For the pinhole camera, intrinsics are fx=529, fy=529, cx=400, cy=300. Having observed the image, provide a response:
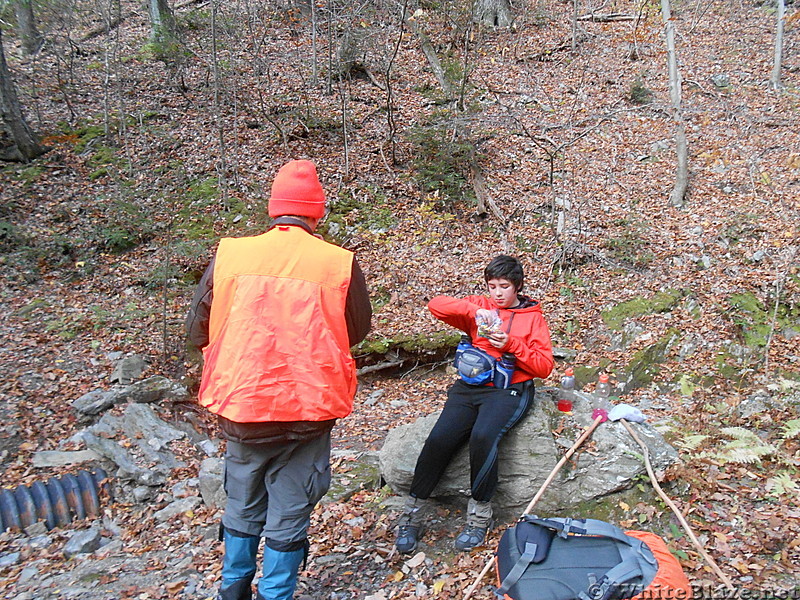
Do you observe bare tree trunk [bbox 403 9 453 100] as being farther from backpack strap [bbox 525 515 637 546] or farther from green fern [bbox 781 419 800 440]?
backpack strap [bbox 525 515 637 546]

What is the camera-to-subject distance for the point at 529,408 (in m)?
3.72

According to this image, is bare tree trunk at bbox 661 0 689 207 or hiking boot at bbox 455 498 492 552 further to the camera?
bare tree trunk at bbox 661 0 689 207

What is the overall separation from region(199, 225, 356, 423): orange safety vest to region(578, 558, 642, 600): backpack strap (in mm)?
1452

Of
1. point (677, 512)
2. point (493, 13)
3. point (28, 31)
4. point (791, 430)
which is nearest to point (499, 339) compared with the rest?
point (677, 512)

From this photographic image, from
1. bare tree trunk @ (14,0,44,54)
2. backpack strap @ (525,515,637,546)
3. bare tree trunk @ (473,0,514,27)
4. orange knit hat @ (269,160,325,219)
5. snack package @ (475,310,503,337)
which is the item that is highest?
bare tree trunk @ (473,0,514,27)

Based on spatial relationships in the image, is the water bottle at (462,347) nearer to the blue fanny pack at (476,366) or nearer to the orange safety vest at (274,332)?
the blue fanny pack at (476,366)

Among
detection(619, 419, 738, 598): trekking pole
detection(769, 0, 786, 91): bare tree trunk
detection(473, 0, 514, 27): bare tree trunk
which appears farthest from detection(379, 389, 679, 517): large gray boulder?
detection(473, 0, 514, 27): bare tree trunk

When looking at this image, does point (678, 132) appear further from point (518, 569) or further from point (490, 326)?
point (518, 569)

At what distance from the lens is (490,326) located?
359 cm

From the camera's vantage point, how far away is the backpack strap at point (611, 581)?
95.5 inches

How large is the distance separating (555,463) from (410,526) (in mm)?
1060

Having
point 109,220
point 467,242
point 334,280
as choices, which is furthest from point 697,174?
point 109,220

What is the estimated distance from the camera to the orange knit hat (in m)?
2.62

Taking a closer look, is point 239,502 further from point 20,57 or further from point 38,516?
point 20,57
